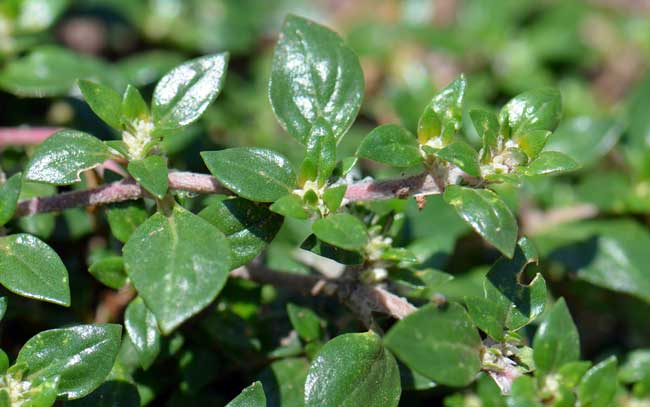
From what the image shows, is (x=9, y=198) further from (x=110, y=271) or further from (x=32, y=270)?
(x=110, y=271)

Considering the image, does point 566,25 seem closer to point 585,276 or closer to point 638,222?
point 638,222

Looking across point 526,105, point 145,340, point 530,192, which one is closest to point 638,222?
point 530,192

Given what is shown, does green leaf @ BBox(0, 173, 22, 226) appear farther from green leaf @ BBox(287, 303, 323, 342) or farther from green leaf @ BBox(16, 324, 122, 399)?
green leaf @ BBox(287, 303, 323, 342)

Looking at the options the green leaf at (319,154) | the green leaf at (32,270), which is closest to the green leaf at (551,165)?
the green leaf at (319,154)

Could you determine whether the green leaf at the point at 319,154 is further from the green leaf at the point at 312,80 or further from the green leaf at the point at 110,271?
the green leaf at the point at 110,271

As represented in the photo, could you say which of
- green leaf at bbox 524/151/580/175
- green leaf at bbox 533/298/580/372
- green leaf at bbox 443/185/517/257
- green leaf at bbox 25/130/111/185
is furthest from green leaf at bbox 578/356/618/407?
green leaf at bbox 25/130/111/185
